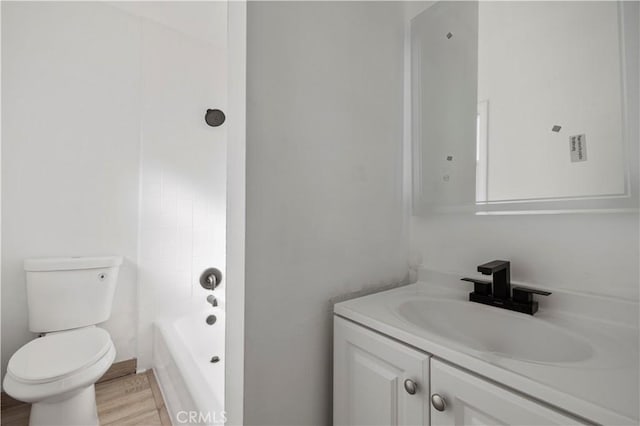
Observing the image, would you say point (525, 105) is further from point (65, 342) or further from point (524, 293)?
point (65, 342)

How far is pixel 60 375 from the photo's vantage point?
1224 millimetres

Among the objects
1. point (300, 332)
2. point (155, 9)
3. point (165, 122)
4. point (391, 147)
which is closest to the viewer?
point (300, 332)

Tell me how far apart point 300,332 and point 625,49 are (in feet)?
3.54

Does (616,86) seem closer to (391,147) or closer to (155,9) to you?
(391,147)

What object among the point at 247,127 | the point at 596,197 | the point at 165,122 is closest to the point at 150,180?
the point at 165,122

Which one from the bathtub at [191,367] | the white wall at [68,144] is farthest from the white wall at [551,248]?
the white wall at [68,144]

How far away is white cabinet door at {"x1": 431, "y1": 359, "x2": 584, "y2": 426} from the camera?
45 cm

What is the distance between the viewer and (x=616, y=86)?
27.2 inches

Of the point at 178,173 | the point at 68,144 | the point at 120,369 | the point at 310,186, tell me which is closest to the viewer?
the point at 310,186

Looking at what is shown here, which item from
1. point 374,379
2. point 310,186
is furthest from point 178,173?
point 374,379

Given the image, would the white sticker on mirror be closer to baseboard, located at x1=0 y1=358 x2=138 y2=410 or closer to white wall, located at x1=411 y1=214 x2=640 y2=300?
white wall, located at x1=411 y1=214 x2=640 y2=300

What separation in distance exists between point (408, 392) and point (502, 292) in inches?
15.9

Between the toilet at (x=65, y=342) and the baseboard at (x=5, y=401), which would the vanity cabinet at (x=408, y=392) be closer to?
the toilet at (x=65, y=342)

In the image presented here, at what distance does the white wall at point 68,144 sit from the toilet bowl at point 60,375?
1.27 ft
